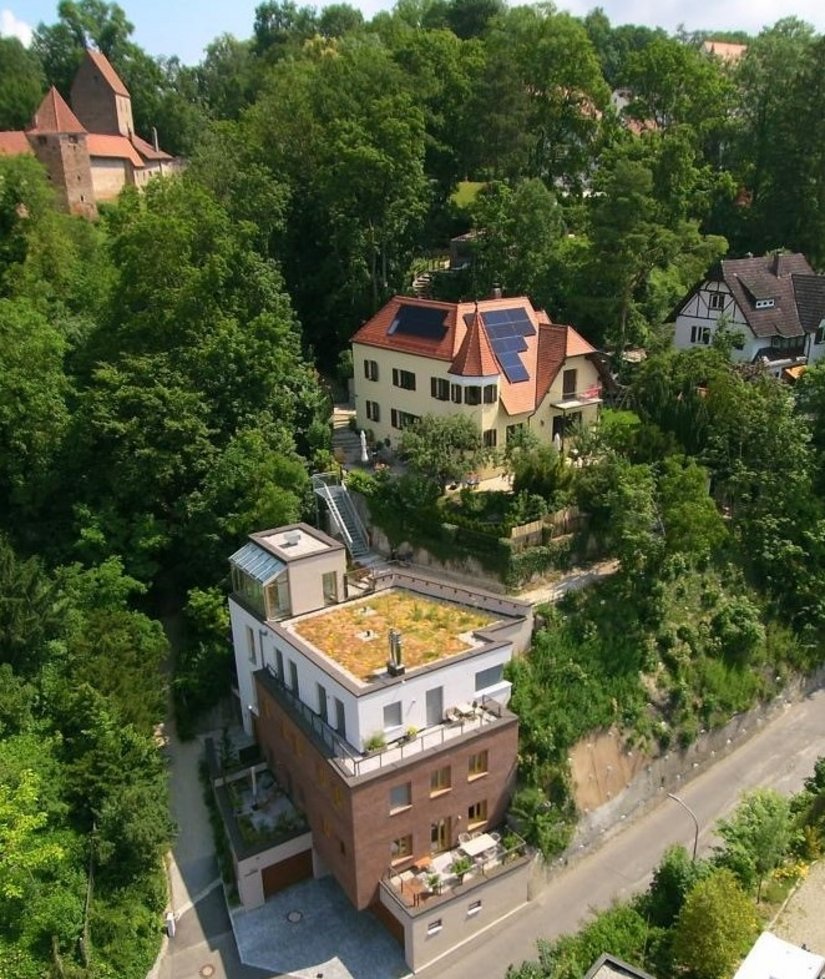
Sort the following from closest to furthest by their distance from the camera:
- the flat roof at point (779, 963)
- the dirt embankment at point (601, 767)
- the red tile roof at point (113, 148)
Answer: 1. the flat roof at point (779, 963)
2. the dirt embankment at point (601, 767)
3. the red tile roof at point (113, 148)

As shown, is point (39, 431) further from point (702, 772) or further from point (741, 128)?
point (741, 128)

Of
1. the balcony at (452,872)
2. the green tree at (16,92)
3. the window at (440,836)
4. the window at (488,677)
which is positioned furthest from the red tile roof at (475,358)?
the green tree at (16,92)

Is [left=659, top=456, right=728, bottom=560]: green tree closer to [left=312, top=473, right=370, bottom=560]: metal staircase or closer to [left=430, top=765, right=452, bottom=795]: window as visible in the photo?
[left=312, top=473, right=370, bottom=560]: metal staircase

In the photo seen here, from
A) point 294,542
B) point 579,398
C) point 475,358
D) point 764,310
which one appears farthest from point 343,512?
point 764,310

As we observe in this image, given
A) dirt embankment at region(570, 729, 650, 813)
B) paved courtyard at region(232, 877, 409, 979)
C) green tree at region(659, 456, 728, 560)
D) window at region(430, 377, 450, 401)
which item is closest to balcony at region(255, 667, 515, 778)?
dirt embankment at region(570, 729, 650, 813)

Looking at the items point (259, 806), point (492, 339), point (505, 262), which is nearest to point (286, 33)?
point (505, 262)

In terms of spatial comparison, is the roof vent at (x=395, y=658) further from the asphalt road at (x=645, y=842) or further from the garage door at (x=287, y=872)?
the asphalt road at (x=645, y=842)
